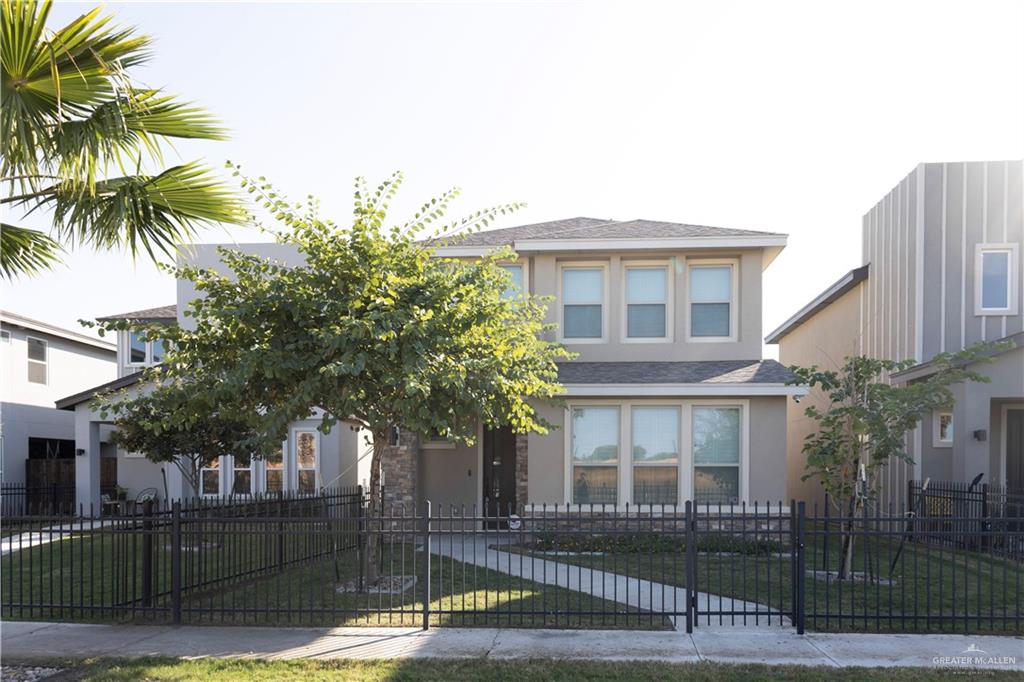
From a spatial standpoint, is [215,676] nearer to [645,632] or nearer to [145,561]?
[145,561]

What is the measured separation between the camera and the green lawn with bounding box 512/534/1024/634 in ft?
29.5

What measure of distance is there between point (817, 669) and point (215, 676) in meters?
5.45

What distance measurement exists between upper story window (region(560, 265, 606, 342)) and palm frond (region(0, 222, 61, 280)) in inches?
405

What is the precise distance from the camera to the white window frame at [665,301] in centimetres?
1688

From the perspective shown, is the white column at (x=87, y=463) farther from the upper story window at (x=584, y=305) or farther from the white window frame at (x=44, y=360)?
the upper story window at (x=584, y=305)

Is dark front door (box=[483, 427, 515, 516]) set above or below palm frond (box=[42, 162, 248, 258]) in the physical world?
below

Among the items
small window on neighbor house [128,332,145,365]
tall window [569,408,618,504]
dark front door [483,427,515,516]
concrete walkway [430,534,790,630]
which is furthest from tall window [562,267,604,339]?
small window on neighbor house [128,332,145,365]

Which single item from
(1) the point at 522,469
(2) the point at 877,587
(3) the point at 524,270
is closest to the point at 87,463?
(1) the point at 522,469

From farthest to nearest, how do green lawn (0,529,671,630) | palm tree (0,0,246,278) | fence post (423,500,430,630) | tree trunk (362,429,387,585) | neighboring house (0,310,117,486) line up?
neighboring house (0,310,117,486), tree trunk (362,429,387,585), green lawn (0,529,671,630), fence post (423,500,430,630), palm tree (0,0,246,278)

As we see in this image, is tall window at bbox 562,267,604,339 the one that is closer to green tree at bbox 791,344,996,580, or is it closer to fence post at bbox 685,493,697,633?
green tree at bbox 791,344,996,580

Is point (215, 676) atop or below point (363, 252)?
below

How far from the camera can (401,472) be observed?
16828 mm

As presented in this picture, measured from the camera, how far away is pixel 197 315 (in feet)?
34.2

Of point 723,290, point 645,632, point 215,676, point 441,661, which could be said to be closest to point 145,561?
point 215,676
